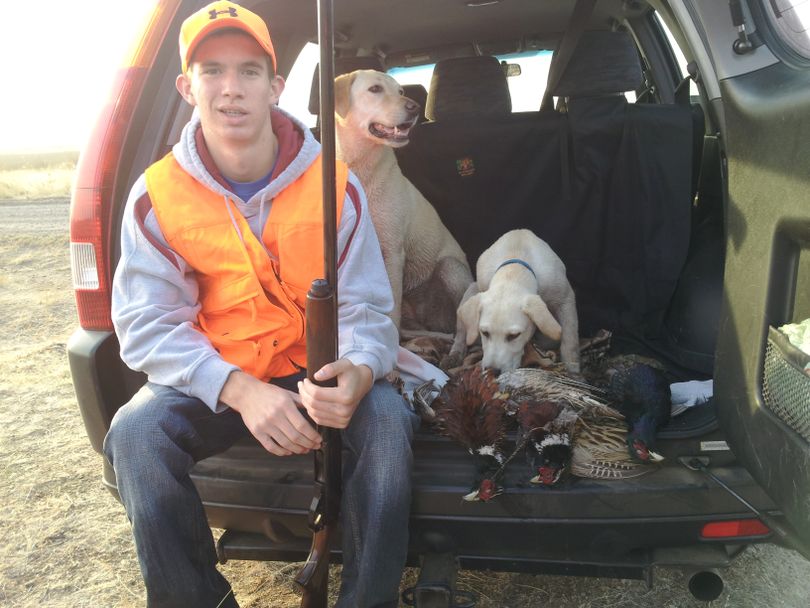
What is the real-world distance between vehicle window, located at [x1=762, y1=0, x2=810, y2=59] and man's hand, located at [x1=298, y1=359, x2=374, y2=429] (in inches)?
55.7

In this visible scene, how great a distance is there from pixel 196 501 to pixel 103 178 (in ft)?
3.62

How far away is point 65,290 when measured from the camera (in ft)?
26.4

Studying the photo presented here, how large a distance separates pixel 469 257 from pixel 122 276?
8.05ft

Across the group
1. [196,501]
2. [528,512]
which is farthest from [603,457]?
[196,501]

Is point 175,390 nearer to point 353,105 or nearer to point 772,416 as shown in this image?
point 772,416

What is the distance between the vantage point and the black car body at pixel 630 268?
1.58 metres

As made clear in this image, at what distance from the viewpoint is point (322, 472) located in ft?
6.09

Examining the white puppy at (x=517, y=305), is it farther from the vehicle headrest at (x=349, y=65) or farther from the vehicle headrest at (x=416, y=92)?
the vehicle headrest at (x=349, y=65)

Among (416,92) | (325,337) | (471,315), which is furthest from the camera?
(416,92)

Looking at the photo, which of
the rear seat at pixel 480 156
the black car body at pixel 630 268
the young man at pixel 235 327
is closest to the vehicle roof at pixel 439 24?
the black car body at pixel 630 268

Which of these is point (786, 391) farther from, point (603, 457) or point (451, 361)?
point (451, 361)

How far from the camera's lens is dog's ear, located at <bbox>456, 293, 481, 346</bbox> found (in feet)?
10.8

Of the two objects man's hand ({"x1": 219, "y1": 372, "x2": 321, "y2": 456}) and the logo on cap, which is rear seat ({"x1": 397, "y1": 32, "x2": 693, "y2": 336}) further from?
man's hand ({"x1": 219, "y1": 372, "x2": 321, "y2": 456})

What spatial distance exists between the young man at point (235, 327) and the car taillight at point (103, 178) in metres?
0.17
